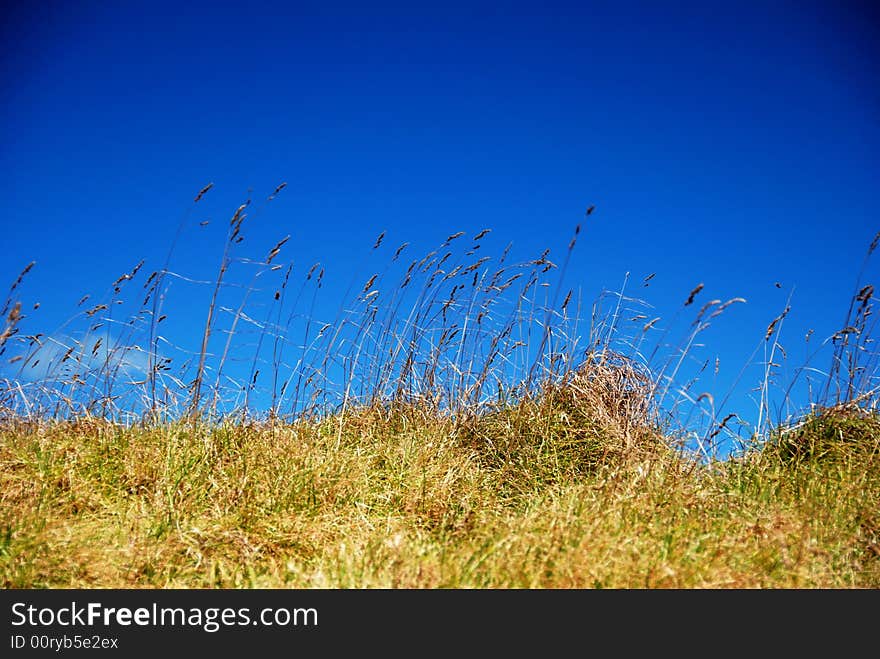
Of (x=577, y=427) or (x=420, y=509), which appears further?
(x=577, y=427)

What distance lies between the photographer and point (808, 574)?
2.64m

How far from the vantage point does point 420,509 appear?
11.2ft

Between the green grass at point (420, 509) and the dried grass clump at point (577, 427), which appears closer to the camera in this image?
the green grass at point (420, 509)

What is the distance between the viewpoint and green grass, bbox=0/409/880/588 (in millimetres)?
2516

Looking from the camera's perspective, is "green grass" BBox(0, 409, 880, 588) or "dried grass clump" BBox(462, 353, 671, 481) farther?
"dried grass clump" BBox(462, 353, 671, 481)

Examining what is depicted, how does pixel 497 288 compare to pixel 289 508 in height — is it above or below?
above

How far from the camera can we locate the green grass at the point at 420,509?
2.52 meters

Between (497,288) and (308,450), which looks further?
(497,288)

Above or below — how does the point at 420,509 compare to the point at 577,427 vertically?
below

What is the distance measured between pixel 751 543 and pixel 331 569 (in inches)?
71.8
